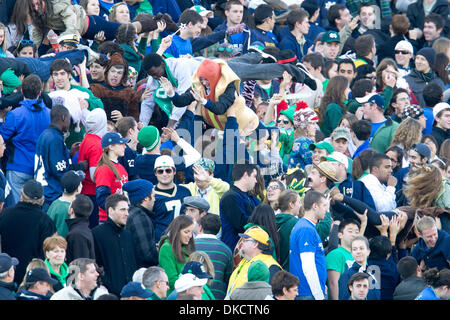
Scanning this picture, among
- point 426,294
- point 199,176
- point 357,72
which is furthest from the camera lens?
point 357,72

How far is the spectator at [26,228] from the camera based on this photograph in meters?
10.5

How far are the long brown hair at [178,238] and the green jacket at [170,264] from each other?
4cm

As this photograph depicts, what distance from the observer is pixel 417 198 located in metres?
12.4

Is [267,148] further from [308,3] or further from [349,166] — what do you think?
[308,3]

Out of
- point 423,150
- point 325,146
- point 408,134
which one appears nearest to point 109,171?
point 325,146

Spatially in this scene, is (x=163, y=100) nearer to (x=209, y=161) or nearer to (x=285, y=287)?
(x=209, y=161)

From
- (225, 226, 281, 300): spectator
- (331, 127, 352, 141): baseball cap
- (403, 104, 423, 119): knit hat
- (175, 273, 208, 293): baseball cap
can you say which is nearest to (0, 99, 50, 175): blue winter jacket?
(225, 226, 281, 300): spectator

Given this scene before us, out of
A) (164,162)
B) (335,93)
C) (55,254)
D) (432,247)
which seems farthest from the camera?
(335,93)

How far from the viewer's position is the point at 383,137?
14031 mm

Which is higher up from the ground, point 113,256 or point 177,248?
point 177,248

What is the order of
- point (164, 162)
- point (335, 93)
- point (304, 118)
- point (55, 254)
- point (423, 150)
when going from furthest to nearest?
1. point (335, 93)
2. point (304, 118)
3. point (423, 150)
4. point (164, 162)
5. point (55, 254)

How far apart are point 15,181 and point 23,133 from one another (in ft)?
1.65

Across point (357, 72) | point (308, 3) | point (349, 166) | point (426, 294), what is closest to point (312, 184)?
point (349, 166)

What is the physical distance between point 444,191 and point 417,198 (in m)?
0.31
